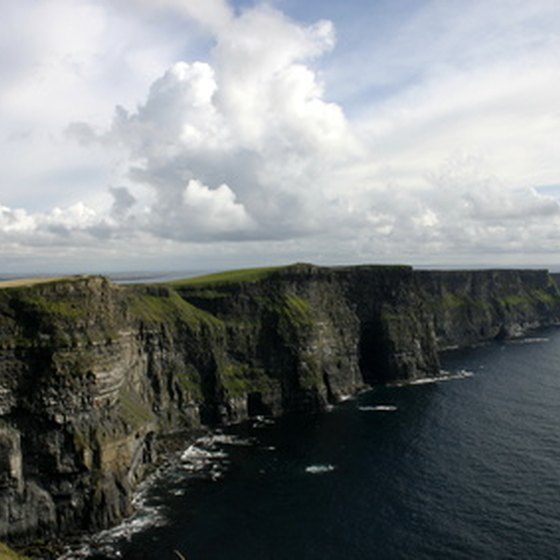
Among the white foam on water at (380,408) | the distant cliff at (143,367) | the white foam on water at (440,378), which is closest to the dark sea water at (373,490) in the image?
the white foam on water at (380,408)

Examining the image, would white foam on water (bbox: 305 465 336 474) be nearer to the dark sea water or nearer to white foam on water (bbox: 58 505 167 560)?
the dark sea water

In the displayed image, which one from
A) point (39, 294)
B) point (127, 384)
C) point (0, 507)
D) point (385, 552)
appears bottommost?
point (385, 552)

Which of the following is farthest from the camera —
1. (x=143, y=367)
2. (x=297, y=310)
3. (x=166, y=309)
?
(x=297, y=310)

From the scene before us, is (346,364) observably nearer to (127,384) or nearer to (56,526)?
(127,384)

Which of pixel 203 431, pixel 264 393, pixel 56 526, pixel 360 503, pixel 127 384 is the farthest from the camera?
pixel 264 393

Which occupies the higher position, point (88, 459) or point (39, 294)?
point (39, 294)

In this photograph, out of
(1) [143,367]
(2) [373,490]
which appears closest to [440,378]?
(2) [373,490]

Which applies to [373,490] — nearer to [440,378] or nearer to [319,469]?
[319,469]

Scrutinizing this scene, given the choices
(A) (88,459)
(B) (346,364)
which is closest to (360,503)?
(A) (88,459)
